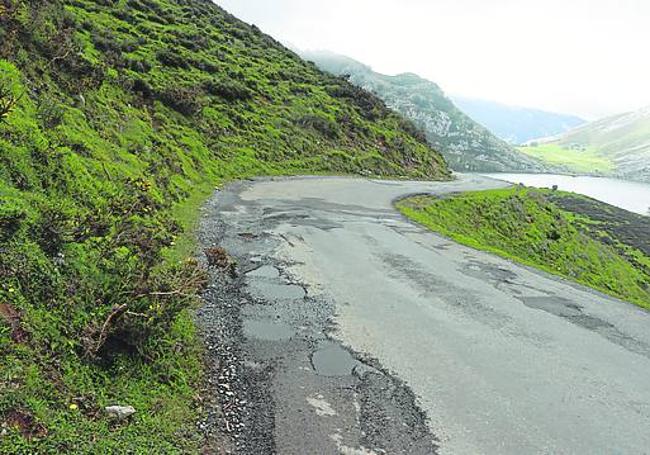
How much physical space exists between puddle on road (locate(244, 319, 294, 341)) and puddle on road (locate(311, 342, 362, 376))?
0.79 m

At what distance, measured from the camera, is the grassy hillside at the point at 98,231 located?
5.40 meters

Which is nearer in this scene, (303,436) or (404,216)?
(303,436)

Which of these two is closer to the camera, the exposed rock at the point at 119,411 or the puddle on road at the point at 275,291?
the exposed rock at the point at 119,411

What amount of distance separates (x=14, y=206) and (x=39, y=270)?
148cm

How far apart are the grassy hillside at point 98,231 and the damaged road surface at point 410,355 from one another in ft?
3.38

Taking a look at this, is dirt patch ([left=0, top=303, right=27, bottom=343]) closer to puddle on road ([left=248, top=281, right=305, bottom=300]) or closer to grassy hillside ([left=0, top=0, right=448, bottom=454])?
grassy hillside ([left=0, top=0, right=448, bottom=454])

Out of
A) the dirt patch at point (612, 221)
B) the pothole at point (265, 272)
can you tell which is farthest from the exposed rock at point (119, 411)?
the dirt patch at point (612, 221)

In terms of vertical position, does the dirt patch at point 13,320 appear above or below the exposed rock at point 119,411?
above

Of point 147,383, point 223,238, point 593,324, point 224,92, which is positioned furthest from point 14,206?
point 224,92

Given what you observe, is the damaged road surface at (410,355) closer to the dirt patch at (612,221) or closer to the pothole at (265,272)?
the pothole at (265,272)

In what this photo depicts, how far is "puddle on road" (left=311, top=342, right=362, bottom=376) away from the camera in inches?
308

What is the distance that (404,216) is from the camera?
71.3ft

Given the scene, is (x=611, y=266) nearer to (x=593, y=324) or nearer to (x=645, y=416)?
(x=593, y=324)

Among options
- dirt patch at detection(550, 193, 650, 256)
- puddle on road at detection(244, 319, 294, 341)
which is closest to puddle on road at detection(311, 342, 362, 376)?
puddle on road at detection(244, 319, 294, 341)
